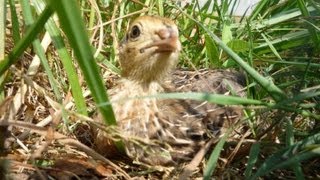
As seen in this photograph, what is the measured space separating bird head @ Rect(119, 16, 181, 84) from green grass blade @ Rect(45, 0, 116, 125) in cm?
52

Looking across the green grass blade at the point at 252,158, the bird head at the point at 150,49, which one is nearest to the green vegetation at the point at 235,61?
the green grass blade at the point at 252,158

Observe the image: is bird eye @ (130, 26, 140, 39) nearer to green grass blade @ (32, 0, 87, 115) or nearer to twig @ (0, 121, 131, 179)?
green grass blade @ (32, 0, 87, 115)

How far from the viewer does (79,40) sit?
1.48m

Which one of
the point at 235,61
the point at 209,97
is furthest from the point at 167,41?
the point at 209,97

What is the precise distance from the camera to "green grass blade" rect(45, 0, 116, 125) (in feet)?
4.57

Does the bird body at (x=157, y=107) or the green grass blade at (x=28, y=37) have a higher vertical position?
the green grass blade at (x=28, y=37)

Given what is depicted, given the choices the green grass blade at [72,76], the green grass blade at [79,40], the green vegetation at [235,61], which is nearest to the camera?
the green grass blade at [79,40]

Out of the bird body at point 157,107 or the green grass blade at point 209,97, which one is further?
the bird body at point 157,107

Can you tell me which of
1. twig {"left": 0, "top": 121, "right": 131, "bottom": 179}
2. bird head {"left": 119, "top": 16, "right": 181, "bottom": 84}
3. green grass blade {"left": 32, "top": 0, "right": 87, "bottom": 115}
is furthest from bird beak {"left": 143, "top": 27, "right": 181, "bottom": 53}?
twig {"left": 0, "top": 121, "right": 131, "bottom": 179}

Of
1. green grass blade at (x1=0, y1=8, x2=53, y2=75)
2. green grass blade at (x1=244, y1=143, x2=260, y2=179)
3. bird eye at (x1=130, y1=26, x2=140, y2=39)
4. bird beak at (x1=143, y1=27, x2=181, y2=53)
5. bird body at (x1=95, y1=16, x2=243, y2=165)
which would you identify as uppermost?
green grass blade at (x1=0, y1=8, x2=53, y2=75)

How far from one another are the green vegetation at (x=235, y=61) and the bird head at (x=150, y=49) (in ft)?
0.41

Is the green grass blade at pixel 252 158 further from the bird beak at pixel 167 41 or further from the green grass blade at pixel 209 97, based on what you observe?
the bird beak at pixel 167 41

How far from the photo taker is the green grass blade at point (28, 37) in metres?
1.53

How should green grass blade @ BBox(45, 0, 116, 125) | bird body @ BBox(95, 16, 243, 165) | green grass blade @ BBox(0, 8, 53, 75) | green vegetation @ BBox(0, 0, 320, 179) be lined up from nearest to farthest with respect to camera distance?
green grass blade @ BBox(45, 0, 116, 125)
green grass blade @ BBox(0, 8, 53, 75)
green vegetation @ BBox(0, 0, 320, 179)
bird body @ BBox(95, 16, 243, 165)
